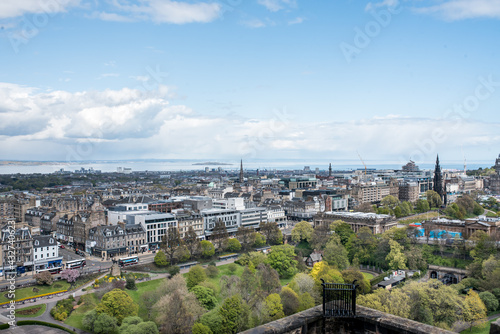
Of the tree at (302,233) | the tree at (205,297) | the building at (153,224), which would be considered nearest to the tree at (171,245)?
the building at (153,224)

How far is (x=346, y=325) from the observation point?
10102 millimetres

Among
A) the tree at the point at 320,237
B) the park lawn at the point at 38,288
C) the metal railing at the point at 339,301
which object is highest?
the metal railing at the point at 339,301

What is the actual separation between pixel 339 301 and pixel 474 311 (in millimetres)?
34306

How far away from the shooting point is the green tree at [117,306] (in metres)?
35.9

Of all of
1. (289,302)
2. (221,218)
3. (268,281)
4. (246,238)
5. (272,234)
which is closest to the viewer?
(289,302)

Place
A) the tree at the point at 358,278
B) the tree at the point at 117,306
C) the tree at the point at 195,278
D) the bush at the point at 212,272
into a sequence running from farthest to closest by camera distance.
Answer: the bush at the point at 212,272 < the tree at the point at 195,278 < the tree at the point at 358,278 < the tree at the point at 117,306

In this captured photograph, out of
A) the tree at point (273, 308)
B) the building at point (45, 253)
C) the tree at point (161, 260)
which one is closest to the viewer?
the tree at point (273, 308)

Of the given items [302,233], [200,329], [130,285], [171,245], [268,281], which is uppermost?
[171,245]

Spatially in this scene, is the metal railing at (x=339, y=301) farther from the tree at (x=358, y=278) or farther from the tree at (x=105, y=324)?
the tree at (x=358, y=278)

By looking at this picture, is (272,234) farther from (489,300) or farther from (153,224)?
(489,300)

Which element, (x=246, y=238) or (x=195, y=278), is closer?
(x=195, y=278)

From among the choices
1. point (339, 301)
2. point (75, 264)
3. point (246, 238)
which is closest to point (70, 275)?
point (75, 264)

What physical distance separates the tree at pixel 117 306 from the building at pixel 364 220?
46.5 metres

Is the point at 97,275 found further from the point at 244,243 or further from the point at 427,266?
the point at 427,266
